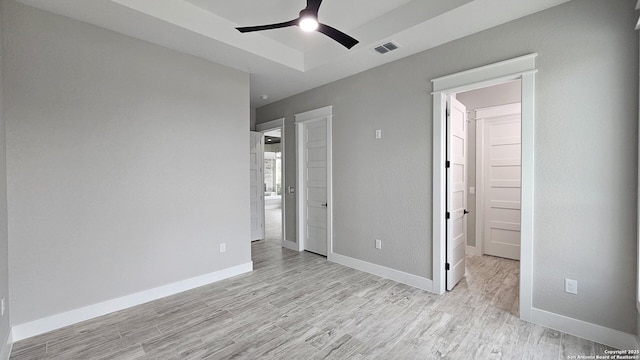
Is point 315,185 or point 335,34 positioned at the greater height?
point 335,34

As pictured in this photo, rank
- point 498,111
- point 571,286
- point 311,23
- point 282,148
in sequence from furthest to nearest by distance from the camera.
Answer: point 282,148 → point 498,111 → point 571,286 → point 311,23

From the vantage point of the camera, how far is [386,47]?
314 cm

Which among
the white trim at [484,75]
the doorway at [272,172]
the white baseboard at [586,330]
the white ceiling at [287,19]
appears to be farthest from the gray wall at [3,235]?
the doorway at [272,172]

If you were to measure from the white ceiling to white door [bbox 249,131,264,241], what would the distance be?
2.06m

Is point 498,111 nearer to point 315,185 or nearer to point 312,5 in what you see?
point 315,185

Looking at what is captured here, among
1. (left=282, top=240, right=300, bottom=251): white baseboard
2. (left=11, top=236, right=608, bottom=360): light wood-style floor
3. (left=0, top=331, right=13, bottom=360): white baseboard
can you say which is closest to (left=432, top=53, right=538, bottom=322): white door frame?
(left=11, top=236, right=608, bottom=360): light wood-style floor

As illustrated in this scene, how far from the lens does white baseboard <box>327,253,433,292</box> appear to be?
3.30 meters

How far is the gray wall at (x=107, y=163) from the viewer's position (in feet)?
7.73

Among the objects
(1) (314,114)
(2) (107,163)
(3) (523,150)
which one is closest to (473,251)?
(3) (523,150)

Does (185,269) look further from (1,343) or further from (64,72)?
(64,72)

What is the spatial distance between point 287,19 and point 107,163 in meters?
2.37

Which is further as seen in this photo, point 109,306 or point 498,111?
point 498,111

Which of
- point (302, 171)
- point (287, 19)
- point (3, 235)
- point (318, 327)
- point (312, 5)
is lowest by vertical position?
point (318, 327)

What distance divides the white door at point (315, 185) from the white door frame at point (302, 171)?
36 millimetres
